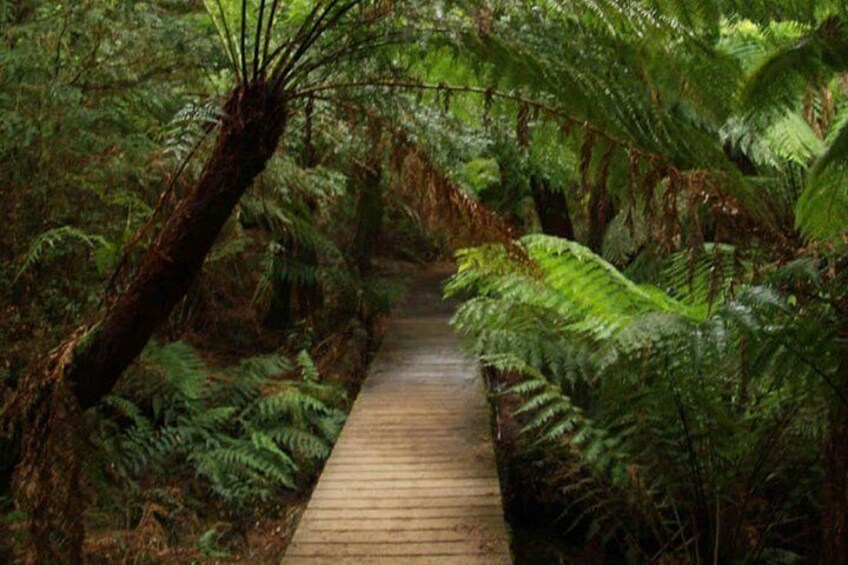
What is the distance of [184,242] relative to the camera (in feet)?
7.52

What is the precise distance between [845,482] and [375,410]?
3329 mm

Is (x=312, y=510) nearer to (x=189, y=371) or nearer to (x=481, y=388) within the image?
(x=189, y=371)

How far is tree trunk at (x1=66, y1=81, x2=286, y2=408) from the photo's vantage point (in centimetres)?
225

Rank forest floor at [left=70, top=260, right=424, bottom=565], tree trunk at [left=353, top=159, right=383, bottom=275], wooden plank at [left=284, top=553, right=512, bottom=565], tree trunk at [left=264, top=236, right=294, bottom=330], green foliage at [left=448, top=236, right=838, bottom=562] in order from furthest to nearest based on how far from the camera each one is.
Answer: tree trunk at [left=353, top=159, right=383, bottom=275]
tree trunk at [left=264, top=236, right=294, bottom=330]
forest floor at [left=70, top=260, right=424, bottom=565]
wooden plank at [left=284, top=553, right=512, bottom=565]
green foliage at [left=448, top=236, right=838, bottom=562]

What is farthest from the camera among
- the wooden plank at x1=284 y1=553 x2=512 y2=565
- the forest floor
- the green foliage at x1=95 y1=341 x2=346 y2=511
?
the green foliage at x1=95 y1=341 x2=346 y2=511

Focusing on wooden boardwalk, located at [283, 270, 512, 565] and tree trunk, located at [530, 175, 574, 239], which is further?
tree trunk, located at [530, 175, 574, 239]

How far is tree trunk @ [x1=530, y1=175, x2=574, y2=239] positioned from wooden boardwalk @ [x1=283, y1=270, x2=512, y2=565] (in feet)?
7.23

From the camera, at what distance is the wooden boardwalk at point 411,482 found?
10.2 ft

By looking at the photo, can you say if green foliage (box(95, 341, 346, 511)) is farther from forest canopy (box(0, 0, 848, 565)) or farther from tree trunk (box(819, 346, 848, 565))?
tree trunk (box(819, 346, 848, 565))

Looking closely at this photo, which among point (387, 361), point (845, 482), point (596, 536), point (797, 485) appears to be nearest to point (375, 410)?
point (387, 361)

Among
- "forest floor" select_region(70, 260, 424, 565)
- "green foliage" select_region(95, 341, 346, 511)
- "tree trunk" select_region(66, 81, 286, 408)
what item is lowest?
"forest floor" select_region(70, 260, 424, 565)

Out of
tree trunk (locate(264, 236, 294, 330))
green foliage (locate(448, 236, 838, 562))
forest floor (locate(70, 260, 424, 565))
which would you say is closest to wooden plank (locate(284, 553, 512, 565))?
green foliage (locate(448, 236, 838, 562))

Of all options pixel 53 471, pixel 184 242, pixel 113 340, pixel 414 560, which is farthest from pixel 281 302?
pixel 53 471

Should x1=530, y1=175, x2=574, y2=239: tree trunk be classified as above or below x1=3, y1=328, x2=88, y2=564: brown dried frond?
above
